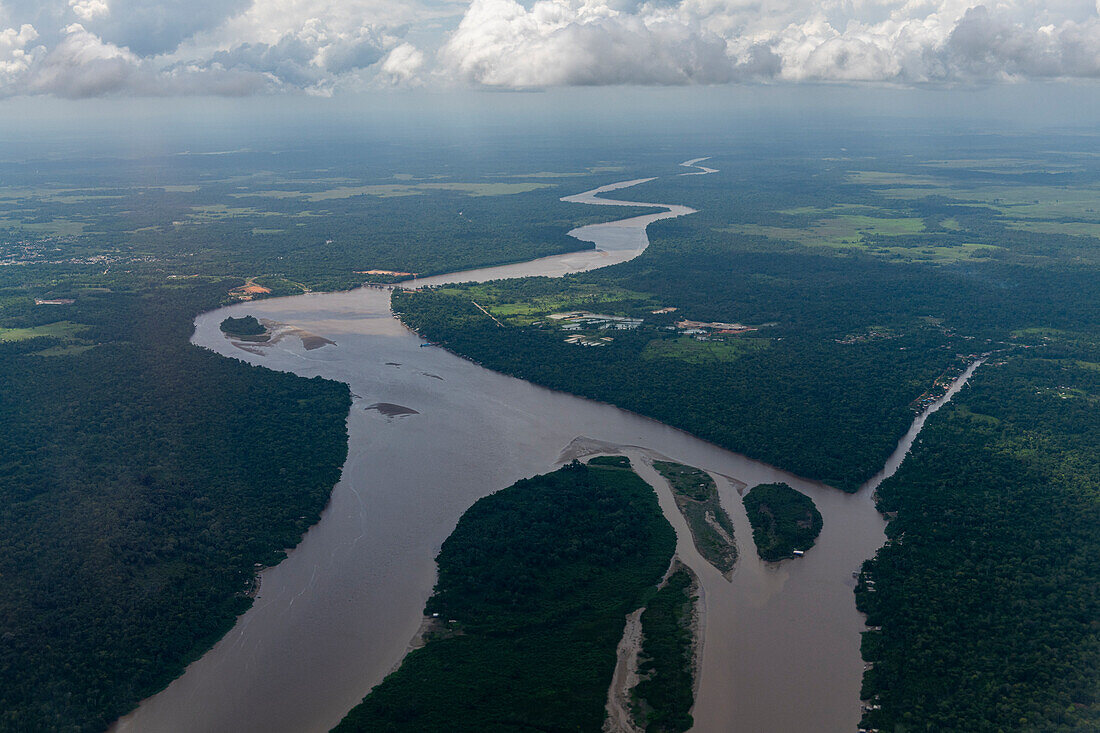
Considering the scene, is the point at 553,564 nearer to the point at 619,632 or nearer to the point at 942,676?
the point at 619,632

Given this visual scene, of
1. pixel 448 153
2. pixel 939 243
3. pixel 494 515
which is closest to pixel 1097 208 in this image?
pixel 939 243

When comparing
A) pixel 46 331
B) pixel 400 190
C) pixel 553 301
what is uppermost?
pixel 400 190

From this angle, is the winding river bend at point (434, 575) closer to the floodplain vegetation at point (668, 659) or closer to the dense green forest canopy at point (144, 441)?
the floodplain vegetation at point (668, 659)

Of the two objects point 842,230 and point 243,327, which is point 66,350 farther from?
point 842,230

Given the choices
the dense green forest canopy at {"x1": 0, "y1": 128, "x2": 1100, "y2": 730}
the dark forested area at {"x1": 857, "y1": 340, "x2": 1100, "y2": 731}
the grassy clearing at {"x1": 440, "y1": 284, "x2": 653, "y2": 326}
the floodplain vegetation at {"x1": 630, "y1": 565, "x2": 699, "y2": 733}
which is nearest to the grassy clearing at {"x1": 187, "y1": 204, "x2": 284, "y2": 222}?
the dense green forest canopy at {"x1": 0, "y1": 128, "x2": 1100, "y2": 730}

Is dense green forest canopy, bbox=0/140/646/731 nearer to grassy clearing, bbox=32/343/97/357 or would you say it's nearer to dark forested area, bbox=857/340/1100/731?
grassy clearing, bbox=32/343/97/357

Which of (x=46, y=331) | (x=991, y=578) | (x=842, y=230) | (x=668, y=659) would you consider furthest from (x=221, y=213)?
(x=991, y=578)

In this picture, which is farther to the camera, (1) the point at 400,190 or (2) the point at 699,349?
(1) the point at 400,190
